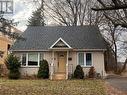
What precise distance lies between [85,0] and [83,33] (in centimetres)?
1610

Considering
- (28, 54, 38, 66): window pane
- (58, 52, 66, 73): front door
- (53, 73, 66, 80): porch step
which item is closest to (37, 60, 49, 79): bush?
(53, 73, 66, 80): porch step

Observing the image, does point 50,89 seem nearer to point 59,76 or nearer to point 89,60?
point 59,76

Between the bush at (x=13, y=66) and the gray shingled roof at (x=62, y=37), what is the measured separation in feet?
6.24

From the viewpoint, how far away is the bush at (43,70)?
122 feet

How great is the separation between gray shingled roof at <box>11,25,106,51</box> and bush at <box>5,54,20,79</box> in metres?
1.90

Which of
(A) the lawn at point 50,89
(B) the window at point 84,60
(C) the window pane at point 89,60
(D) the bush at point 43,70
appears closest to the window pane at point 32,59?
(D) the bush at point 43,70

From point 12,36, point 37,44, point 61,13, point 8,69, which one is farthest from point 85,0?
point 12,36

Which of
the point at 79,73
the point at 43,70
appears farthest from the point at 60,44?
the point at 79,73

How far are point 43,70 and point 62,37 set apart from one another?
5.38 metres

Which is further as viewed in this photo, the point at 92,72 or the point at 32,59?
the point at 32,59

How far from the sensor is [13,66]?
3744 centimetres

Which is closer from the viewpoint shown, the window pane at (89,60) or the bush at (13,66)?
the bush at (13,66)

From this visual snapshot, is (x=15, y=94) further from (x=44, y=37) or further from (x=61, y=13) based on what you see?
(x=61, y=13)

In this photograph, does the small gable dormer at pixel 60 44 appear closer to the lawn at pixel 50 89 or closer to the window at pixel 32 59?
the window at pixel 32 59
